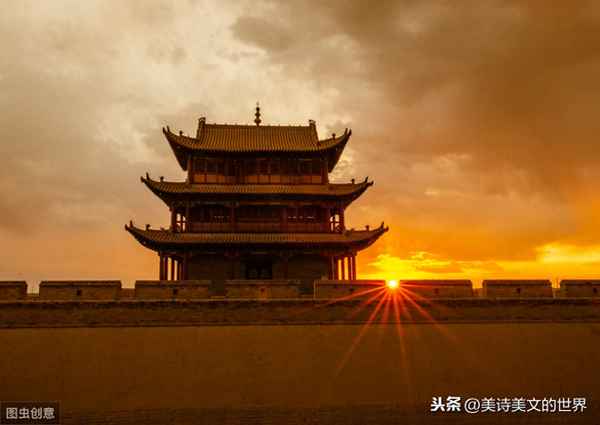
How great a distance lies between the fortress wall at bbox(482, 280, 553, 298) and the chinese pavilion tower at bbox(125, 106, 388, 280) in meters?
5.67

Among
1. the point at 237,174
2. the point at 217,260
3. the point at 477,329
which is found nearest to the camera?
the point at 477,329

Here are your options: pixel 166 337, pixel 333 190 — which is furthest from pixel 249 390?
pixel 333 190

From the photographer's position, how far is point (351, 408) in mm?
13953

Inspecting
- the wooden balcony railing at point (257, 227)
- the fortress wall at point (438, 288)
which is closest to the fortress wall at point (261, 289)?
the fortress wall at point (438, 288)

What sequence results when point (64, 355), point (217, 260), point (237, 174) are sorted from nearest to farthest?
point (64, 355)
point (217, 260)
point (237, 174)

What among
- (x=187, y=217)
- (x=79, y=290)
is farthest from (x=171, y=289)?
(x=187, y=217)

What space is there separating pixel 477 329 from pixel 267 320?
6.83 meters

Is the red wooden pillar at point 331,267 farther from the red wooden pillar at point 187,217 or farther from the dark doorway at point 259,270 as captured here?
the red wooden pillar at point 187,217

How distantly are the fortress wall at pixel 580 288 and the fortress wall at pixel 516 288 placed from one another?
499 mm

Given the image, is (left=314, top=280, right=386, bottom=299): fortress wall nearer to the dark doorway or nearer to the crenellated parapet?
the crenellated parapet

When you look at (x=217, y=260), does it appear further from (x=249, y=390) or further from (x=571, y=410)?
(x=571, y=410)

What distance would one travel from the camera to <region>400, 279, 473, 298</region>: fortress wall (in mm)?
15164

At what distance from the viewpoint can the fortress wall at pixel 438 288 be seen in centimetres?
1516

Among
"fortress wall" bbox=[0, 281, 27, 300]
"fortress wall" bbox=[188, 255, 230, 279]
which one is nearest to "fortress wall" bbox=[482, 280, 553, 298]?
"fortress wall" bbox=[188, 255, 230, 279]
